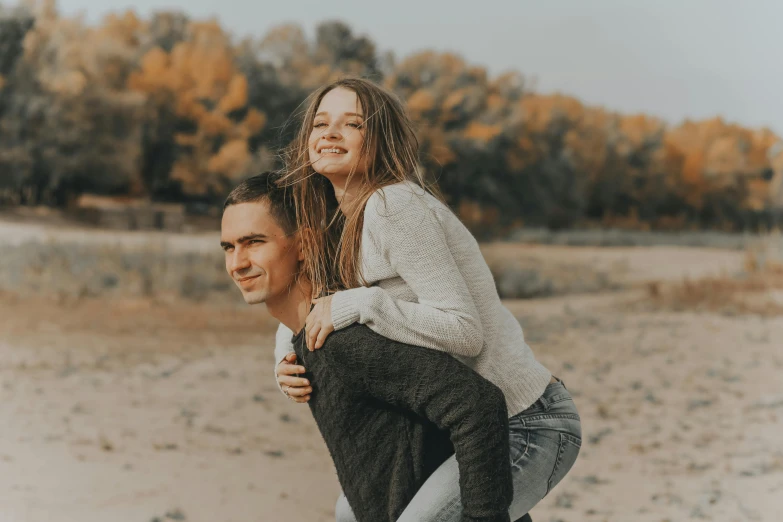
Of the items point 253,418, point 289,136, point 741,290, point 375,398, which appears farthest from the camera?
A: point 741,290

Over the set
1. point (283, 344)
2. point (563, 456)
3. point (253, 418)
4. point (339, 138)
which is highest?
point (339, 138)

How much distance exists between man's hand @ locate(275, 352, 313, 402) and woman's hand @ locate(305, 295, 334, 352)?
0.11 m

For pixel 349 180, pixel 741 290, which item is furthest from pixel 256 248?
pixel 741 290

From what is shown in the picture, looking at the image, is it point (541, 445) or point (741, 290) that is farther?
point (741, 290)

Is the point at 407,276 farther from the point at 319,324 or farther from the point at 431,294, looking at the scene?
the point at 319,324

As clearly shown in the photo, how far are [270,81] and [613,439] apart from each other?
561cm

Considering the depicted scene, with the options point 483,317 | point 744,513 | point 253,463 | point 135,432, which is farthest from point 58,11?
point 483,317

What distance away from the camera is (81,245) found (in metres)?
8.38

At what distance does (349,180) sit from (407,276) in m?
0.21

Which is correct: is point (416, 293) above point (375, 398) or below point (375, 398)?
above

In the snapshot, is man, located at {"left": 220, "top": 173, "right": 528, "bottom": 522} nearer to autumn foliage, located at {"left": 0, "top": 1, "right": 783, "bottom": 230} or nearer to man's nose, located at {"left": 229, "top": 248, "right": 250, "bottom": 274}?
man's nose, located at {"left": 229, "top": 248, "right": 250, "bottom": 274}

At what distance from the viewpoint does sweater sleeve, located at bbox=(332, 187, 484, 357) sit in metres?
1.32

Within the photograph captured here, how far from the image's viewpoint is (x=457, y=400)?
50.8 inches

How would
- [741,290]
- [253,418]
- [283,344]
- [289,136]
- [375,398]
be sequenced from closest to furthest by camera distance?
[375,398] < [283,344] < [253,418] < [289,136] < [741,290]
